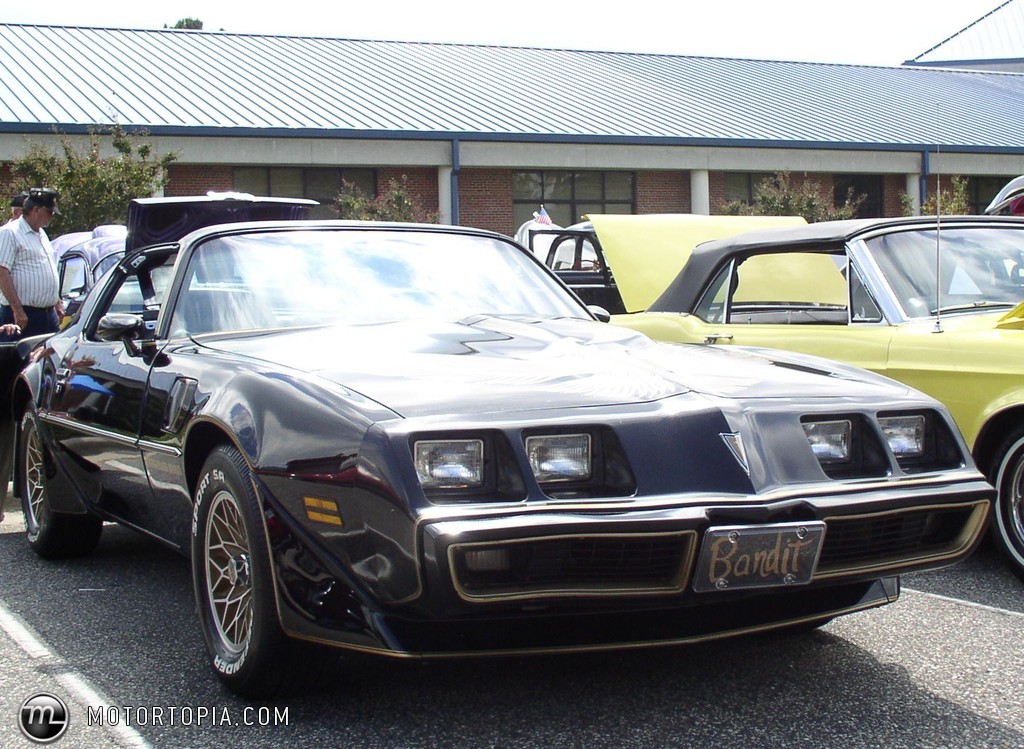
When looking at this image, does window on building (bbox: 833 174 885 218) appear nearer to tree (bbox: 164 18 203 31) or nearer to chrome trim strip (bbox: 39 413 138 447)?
chrome trim strip (bbox: 39 413 138 447)

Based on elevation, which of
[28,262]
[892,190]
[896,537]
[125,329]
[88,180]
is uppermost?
[892,190]

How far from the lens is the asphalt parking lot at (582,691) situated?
313cm

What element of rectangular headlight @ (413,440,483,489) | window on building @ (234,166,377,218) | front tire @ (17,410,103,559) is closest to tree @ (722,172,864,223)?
window on building @ (234,166,377,218)

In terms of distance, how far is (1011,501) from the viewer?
4.81 m

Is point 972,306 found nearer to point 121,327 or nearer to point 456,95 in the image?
point 121,327

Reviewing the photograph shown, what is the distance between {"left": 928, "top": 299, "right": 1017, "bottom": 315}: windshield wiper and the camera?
18.0 ft

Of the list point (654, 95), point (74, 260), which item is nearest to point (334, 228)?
point (74, 260)

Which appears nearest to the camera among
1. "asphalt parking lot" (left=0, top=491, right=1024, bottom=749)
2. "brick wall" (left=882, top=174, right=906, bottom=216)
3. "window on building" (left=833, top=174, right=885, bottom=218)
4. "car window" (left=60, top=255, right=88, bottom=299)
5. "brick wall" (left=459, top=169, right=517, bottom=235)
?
"asphalt parking lot" (left=0, top=491, right=1024, bottom=749)

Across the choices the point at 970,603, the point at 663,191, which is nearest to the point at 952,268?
the point at 970,603

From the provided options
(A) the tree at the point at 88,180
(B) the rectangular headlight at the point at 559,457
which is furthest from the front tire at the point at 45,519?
(A) the tree at the point at 88,180

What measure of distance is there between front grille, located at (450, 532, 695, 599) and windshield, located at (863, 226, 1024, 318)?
2957mm

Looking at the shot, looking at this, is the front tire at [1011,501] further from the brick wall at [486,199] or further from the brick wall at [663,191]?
the brick wall at [663,191]

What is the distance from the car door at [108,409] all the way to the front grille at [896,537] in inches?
91.4

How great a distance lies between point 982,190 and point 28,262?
90.0ft
